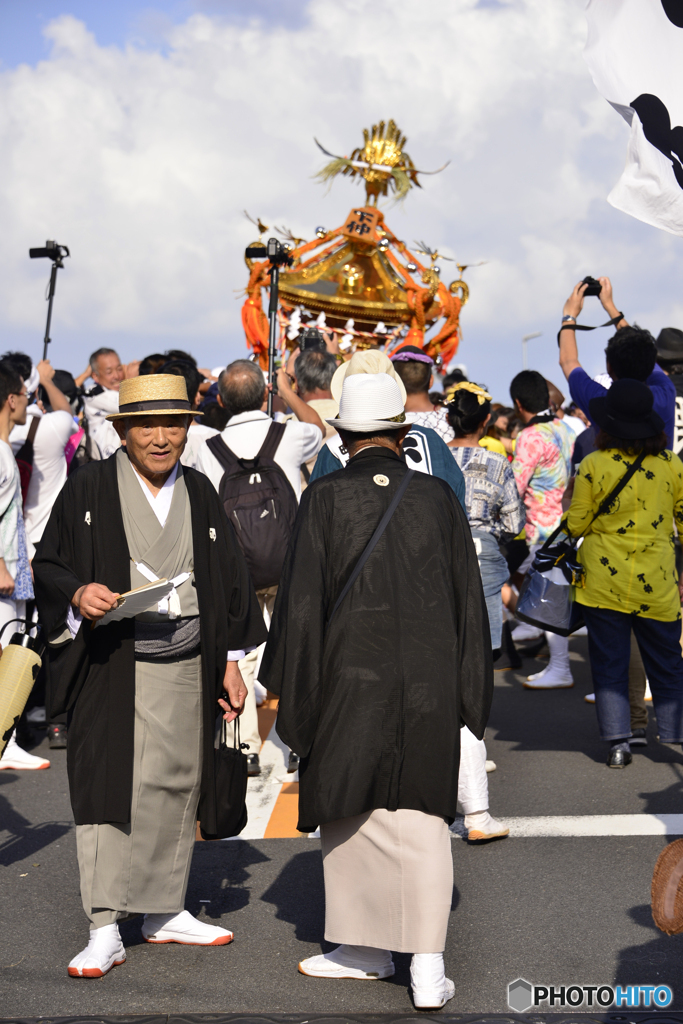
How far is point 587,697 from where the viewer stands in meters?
7.05

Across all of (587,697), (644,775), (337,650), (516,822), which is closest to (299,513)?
(337,650)

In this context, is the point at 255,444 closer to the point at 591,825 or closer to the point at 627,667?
the point at 627,667

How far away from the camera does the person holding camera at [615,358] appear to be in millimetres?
5590

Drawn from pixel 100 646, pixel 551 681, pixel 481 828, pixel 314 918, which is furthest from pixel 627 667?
pixel 100 646

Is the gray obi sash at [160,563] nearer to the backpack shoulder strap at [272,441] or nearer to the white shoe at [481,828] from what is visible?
the white shoe at [481,828]

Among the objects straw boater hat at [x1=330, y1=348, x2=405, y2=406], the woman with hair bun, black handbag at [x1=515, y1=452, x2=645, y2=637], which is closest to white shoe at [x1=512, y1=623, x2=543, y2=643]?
black handbag at [x1=515, y1=452, x2=645, y2=637]

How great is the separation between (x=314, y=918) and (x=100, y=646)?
4.28 ft

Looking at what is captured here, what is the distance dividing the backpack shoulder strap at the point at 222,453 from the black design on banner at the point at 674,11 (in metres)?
2.82

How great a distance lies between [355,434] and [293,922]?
179 cm

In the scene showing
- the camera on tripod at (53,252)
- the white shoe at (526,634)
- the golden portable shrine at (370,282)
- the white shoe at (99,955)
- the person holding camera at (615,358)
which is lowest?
the white shoe at (99,955)

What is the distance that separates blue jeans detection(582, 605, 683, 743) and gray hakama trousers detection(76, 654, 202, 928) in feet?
8.70

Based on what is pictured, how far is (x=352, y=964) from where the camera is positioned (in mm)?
3336

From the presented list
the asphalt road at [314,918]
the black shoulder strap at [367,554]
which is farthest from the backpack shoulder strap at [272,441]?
the black shoulder strap at [367,554]

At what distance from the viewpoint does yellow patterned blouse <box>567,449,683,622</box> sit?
5.34m
